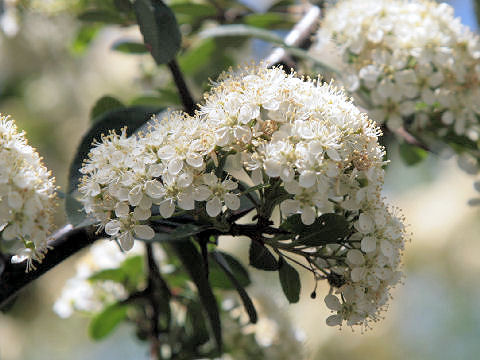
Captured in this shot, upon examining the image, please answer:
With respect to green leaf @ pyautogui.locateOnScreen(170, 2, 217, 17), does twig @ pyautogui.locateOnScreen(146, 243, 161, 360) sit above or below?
below

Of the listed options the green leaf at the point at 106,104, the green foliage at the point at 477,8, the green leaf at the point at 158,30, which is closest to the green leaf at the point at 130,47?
the green leaf at the point at 106,104

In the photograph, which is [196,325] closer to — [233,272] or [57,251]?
[233,272]

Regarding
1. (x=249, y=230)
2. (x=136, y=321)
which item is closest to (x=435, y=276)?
(x=136, y=321)

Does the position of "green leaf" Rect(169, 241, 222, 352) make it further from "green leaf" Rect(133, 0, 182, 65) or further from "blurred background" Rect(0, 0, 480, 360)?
"blurred background" Rect(0, 0, 480, 360)

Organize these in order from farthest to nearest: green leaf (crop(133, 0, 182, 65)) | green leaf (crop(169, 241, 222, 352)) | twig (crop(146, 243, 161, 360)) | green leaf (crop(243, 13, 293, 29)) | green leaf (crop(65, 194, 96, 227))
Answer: green leaf (crop(243, 13, 293, 29)) → twig (crop(146, 243, 161, 360)) → green leaf (crop(133, 0, 182, 65)) → green leaf (crop(169, 241, 222, 352)) → green leaf (crop(65, 194, 96, 227))

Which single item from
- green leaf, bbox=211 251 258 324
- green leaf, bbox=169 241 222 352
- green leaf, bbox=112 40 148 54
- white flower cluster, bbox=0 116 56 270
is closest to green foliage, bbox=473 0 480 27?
green leaf, bbox=112 40 148 54

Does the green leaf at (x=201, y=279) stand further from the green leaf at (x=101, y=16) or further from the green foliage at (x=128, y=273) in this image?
the green leaf at (x=101, y=16)

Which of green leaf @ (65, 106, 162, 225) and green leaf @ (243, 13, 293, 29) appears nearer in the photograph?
green leaf @ (65, 106, 162, 225)

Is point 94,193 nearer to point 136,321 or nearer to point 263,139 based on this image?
point 263,139
